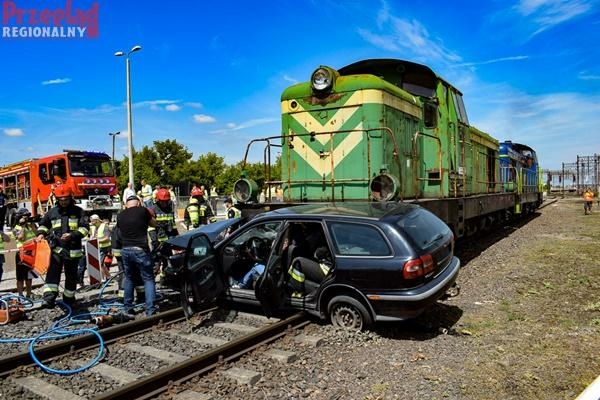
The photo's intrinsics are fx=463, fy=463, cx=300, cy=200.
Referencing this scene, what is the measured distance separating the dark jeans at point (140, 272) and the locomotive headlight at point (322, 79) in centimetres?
391

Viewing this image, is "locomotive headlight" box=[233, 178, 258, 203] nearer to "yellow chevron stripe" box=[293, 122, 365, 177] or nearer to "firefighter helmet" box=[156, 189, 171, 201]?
"yellow chevron stripe" box=[293, 122, 365, 177]

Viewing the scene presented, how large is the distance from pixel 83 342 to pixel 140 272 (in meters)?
1.49

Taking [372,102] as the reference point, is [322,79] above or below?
above

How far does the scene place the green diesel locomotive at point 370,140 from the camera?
7.69m

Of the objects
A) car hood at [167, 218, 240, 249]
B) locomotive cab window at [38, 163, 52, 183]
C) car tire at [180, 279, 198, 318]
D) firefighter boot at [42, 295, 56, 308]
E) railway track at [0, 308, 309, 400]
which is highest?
locomotive cab window at [38, 163, 52, 183]

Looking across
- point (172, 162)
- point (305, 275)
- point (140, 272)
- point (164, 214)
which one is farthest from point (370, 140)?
point (172, 162)

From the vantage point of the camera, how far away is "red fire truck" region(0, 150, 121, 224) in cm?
2036

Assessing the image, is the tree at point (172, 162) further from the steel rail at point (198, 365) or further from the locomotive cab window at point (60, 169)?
the steel rail at point (198, 365)

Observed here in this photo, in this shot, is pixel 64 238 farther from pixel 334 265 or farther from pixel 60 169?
pixel 60 169

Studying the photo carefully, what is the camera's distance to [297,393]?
381 cm

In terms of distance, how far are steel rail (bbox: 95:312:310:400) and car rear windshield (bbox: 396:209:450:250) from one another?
162 cm

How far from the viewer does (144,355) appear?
4754mm

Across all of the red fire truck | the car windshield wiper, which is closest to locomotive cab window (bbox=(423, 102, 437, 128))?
the car windshield wiper

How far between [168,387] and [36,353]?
1.75 meters
